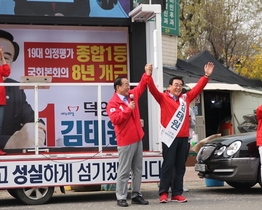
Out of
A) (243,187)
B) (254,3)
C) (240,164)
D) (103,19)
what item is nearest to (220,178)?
(240,164)

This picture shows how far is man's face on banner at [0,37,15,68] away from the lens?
1199 centimetres

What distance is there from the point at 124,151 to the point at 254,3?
28.1 m

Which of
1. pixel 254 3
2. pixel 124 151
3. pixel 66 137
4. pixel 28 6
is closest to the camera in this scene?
pixel 124 151

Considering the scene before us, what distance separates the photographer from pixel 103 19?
11.6 meters

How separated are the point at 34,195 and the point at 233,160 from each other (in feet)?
10.9

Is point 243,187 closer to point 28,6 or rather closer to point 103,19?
point 103,19

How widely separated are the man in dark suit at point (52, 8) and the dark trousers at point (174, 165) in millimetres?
2888

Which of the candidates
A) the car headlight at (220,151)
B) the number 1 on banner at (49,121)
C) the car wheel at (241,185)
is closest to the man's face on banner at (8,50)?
the number 1 on banner at (49,121)

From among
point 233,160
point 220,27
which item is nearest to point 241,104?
point 220,27

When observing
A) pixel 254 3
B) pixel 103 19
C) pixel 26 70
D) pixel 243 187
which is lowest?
pixel 243 187

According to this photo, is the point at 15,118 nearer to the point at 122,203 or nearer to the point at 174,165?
the point at 122,203

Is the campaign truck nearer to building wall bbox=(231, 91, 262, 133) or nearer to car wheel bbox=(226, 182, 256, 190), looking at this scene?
car wheel bbox=(226, 182, 256, 190)

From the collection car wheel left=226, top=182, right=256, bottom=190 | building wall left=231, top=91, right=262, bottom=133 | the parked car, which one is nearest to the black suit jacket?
the parked car

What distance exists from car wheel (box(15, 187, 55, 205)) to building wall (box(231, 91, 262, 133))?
1471 centimetres
